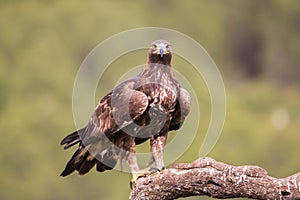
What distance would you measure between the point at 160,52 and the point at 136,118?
718mm

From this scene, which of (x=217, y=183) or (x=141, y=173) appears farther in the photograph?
(x=141, y=173)

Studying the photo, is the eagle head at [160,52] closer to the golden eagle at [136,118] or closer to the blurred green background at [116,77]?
the golden eagle at [136,118]

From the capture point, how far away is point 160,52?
11734 mm

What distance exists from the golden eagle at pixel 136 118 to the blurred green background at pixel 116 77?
1511cm

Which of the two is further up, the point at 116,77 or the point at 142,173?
the point at 116,77

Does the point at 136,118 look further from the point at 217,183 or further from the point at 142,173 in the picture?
the point at 217,183

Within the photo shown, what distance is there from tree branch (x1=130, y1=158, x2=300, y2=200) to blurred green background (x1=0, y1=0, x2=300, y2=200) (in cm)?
1602

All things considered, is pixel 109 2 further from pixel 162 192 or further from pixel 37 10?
pixel 162 192

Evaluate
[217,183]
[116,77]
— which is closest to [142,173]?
[217,183]

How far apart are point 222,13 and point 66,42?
1697cm

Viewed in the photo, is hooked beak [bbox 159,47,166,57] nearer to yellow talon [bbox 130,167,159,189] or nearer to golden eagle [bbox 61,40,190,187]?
golden eagle [bbox 61,40,190,187]

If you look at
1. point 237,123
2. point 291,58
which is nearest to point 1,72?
point 237,123

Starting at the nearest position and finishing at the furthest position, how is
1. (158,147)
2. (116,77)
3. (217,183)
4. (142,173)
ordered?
1. (217,183)
2. (142,173)
3. (158,147)
4. (116,77)

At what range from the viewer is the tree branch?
1034 centimetres
